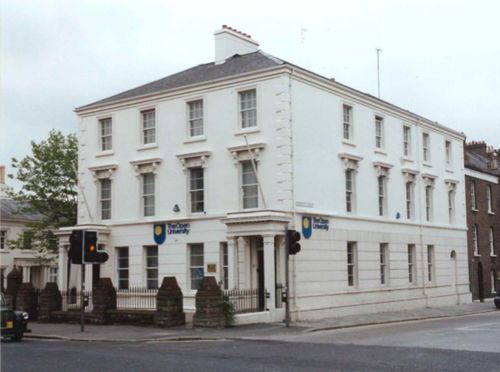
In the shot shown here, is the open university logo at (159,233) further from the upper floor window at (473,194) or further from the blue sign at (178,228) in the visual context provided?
the upper floor window at (473,194)

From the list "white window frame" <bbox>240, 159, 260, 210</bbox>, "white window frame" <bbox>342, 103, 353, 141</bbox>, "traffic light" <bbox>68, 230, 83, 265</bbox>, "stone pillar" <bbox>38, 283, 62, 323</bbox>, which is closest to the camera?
"traffic light" <bbox>68, 230, 83, 265</bbox>

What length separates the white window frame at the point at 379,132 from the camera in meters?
32.6

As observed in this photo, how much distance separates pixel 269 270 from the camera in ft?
80.6

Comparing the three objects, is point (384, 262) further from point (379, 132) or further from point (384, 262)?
point (379, 132)

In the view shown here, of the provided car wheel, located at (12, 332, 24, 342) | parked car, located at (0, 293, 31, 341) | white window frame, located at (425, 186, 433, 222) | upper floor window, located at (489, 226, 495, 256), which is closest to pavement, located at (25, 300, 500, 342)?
car wheel, located at (12, 332, 24, 342)

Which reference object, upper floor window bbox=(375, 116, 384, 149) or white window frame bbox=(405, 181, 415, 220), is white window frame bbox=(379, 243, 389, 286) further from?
upper floor window bbox=(375, 116, 384, 149)

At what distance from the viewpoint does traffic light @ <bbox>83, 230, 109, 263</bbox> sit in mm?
21609

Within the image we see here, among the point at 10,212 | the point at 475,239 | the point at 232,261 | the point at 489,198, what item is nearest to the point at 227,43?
the point at 232,261

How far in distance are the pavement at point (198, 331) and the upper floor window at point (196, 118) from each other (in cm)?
916

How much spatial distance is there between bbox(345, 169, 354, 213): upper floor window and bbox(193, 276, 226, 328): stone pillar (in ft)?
31.5

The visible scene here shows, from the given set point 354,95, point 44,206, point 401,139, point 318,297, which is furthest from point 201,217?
A: point 44,206

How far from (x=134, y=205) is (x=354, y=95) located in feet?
38.0

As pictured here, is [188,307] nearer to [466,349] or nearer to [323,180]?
[323,180]

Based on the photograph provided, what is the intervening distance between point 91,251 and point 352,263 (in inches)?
509
